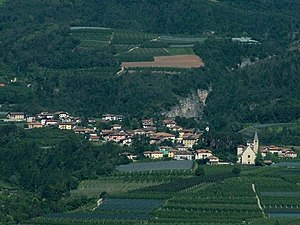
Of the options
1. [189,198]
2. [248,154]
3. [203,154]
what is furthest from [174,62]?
[189,198]

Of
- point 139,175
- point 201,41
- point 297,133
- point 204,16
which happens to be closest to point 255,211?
point 139,175

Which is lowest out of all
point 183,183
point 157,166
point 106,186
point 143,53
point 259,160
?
point 106,186

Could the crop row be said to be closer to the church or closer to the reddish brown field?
the church

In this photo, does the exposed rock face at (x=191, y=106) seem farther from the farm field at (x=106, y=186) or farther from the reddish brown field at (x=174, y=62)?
the farm field at (x=106, y=186)

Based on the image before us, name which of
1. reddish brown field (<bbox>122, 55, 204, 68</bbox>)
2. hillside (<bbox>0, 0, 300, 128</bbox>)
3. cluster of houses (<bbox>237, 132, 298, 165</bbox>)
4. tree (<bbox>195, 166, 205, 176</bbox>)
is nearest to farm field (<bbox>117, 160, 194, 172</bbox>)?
tree (<bbox>195, 166, 205, 176</bbox>)

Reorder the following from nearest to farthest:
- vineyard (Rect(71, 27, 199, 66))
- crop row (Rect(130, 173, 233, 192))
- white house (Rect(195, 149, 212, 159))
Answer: crop row (Rect(130, 173, 233, 192)) < white house (Rect(195, 149, 212, 159)) < vineyard (Rect(71, 27, 199, 66))

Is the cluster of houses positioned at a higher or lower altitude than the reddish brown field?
lower

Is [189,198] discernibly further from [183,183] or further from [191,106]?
[191,106]

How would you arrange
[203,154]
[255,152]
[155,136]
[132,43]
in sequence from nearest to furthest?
[255,152], [203,154], [155,136], [132,43]
